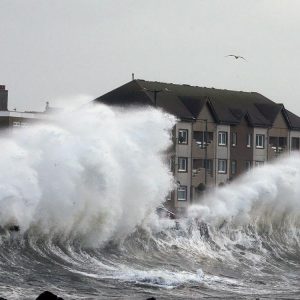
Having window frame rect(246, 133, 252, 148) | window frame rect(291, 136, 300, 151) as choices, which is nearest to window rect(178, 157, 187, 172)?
Result: window frame rect(246, 133, 252, 148)

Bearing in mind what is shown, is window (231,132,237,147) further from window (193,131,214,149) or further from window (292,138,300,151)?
window (292,138,300,151)

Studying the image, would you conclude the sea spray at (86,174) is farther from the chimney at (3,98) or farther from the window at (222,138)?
the window at (222,138)

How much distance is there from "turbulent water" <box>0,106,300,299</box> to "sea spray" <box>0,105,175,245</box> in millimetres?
44

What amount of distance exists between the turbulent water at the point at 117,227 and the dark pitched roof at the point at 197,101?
31816 mm

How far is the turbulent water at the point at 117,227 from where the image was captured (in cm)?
3728

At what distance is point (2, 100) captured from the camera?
3319 inches

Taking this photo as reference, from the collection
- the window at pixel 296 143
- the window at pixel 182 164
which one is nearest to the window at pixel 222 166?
the window at pixel 182 164

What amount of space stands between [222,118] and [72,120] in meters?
42.0

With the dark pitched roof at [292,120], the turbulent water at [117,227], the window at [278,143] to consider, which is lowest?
the turbulent water at [117,227]

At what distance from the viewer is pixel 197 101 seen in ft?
284

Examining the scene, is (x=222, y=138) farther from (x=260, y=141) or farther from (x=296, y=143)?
(x=296, y=143)

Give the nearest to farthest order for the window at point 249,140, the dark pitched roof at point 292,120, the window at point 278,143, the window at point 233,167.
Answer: the window at point 233,167 < the window at point 249,140 < the window at point 278,143 < the dark pitched roof at point 292,120

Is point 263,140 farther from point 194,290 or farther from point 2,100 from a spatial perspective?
point 194,290

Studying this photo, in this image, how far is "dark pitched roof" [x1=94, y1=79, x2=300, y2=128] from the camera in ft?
279
